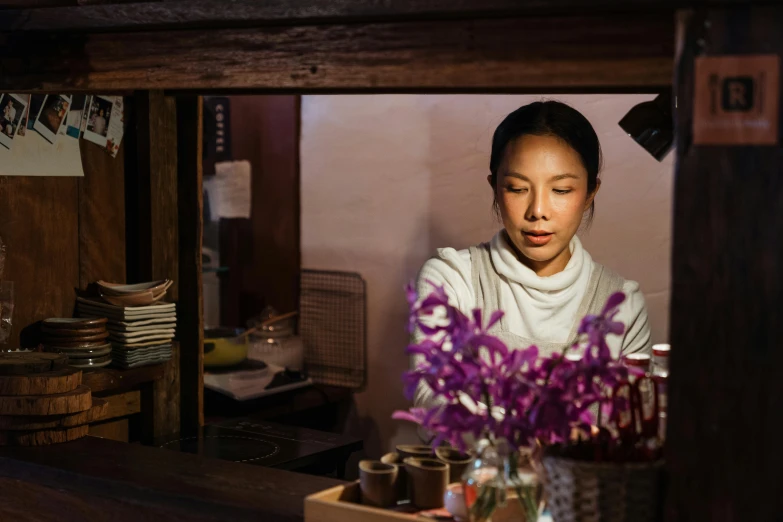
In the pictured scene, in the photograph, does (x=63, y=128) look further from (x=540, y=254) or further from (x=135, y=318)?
(x=540, y=254)

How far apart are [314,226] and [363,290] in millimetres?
446

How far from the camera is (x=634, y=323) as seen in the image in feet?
10.2

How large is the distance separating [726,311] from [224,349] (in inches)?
123

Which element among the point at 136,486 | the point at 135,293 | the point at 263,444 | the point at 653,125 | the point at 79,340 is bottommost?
the point at 263,444

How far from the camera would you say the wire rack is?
5.02 metres

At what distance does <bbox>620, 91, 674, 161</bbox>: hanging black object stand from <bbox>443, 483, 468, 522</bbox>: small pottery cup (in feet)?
3.15

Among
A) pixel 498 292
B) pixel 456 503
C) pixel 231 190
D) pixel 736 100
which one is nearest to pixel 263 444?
pixel 498 292

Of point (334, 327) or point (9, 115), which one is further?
point (334, 327)

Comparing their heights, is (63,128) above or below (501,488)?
above

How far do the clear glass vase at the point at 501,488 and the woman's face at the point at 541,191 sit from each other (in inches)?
52.4

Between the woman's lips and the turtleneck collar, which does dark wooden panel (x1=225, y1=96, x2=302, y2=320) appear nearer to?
the turtleneck collar

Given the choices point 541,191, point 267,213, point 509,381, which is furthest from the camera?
point 267,213

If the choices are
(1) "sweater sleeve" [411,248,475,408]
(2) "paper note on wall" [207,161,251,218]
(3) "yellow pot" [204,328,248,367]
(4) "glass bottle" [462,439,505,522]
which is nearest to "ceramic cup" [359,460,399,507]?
(4) "glass bottle" [462,439,505,522]

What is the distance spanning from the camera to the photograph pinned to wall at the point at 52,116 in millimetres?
3072
